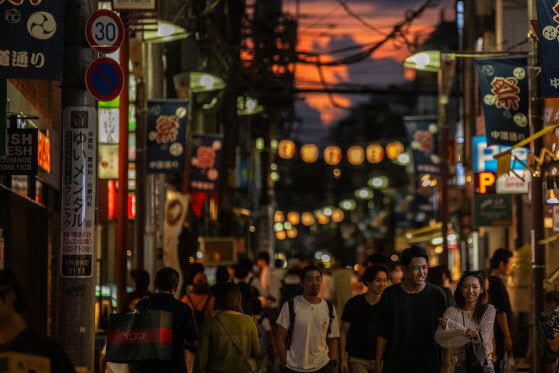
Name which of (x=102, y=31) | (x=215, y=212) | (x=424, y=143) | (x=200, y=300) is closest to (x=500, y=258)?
(x=200, y=300)

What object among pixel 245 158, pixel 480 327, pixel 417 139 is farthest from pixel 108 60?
pixel 245 158

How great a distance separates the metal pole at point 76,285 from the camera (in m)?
10.7

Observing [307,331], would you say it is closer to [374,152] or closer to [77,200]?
[77,200]

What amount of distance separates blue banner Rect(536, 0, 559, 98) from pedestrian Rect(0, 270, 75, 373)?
32.6 ft

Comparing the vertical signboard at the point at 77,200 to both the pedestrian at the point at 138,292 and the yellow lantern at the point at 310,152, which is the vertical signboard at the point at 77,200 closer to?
the pedestrian at the point at 138,292

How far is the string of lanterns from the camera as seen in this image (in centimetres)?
4534

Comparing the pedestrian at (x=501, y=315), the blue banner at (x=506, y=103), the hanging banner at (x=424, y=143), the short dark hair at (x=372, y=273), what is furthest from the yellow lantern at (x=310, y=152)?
the short dark hair at (x=372, y=273)

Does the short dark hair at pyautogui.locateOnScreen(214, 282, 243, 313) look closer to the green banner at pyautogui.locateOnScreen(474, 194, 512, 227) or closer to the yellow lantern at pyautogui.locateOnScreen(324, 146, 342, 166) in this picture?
the green banner at pyautogui.locateOnScreen(474, 194, 512, 227)

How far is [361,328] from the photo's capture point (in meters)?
11.6

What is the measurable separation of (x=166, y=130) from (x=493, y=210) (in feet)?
33.5

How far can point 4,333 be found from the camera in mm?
5801

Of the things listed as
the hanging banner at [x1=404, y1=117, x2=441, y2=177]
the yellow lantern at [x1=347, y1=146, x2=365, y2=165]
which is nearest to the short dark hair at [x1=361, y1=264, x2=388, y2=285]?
the hanging banner at [x1=404, y1=117, x2=441, y2=177]

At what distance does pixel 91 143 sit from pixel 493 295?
18.6ft

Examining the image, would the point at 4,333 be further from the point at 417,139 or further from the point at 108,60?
the point at 417,139
